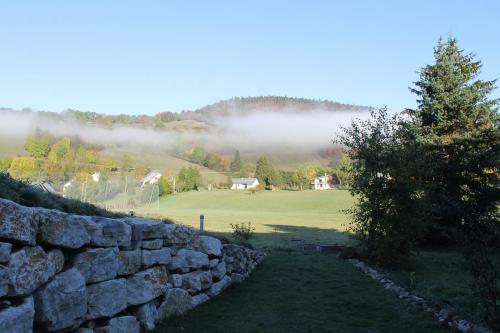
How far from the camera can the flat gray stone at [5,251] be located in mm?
4309

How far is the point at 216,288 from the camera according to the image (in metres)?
9.42

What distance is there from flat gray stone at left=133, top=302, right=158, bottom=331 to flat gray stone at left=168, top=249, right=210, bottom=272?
1.03 metres

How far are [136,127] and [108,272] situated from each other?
185 m

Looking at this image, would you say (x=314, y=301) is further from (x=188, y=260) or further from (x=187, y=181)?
(x=187, y=181)

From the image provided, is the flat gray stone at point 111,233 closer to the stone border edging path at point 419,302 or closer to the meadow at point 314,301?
the meadow at point 314,301

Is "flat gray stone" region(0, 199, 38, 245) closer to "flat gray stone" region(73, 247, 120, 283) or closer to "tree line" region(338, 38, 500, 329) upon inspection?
"flat gray stone" region(73, 247, 120, 283)

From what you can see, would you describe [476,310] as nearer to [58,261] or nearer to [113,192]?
[58,261]

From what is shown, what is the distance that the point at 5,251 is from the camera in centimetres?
435

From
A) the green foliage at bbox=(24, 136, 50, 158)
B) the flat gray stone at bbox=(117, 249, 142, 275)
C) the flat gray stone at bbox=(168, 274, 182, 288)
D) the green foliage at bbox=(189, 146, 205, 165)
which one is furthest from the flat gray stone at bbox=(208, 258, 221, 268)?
the green foliage at bbox=(189, 146, 205, 165)

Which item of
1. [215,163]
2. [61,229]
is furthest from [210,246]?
[215,163]

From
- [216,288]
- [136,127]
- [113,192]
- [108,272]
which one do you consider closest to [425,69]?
[216,288]

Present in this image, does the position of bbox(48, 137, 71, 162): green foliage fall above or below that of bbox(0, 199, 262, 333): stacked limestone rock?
above

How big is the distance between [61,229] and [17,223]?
0.71 m

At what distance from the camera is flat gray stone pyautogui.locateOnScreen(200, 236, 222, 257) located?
30.0 ft
